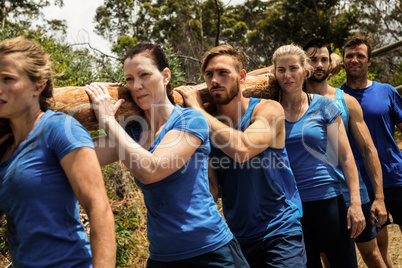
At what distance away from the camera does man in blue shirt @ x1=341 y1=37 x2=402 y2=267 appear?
3.77m

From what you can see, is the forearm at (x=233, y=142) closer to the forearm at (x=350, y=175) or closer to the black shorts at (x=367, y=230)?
the forearm at (x=350, y=175)

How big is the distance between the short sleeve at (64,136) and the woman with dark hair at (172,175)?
35 cm

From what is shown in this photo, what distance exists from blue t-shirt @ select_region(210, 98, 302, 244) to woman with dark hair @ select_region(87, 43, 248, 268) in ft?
1.38

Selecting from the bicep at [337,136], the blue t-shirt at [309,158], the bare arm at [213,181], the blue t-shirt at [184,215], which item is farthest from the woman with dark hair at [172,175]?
the bicep at [337,136]

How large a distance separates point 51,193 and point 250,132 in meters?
1.26

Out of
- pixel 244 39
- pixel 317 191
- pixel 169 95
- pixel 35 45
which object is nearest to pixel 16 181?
pixel 35 45

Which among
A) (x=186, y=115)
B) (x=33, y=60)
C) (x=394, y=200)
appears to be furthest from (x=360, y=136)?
(x=33, y=60)

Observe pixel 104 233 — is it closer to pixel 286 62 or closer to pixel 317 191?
pixel 317 191

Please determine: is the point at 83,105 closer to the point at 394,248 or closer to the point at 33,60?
the point at 33,60

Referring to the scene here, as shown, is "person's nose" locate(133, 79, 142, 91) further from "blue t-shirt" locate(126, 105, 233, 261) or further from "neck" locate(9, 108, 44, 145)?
"neck" locate(9, 108, 44, 145)

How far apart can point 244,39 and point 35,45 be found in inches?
1006

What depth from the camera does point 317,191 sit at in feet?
9.59

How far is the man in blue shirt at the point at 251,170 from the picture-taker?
7.91 feet

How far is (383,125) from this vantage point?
377 centimetres
